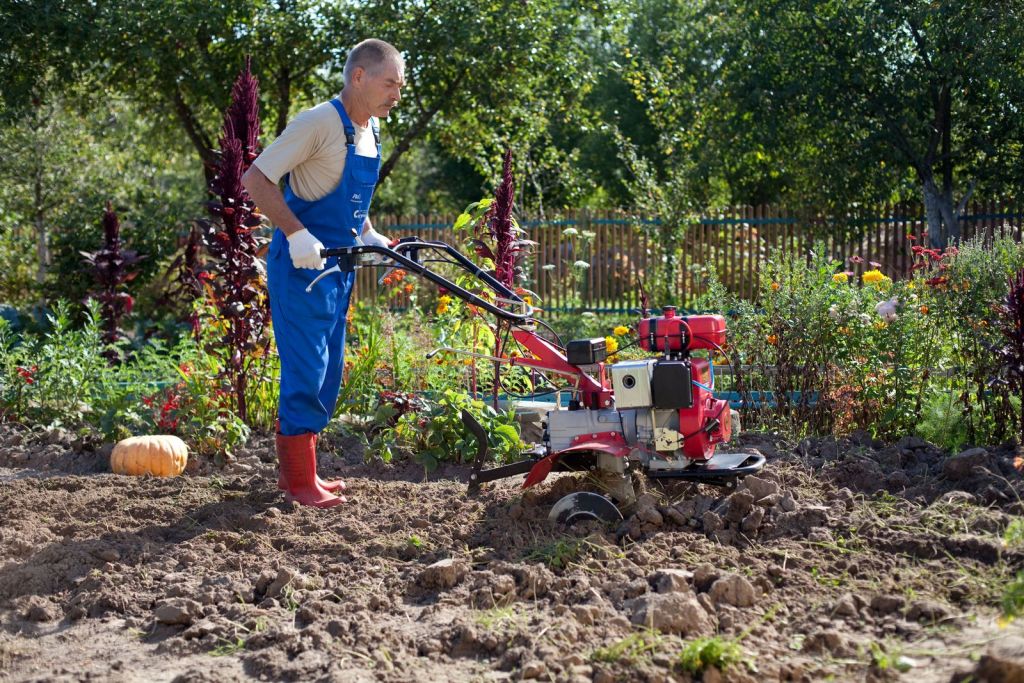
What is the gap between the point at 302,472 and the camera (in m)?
4.82

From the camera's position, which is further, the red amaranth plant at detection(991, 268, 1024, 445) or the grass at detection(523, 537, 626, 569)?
the red amaranth plant at detection(991, 268, 1024, 445)

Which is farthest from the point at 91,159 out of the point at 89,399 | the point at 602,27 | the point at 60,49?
the point at 89,399

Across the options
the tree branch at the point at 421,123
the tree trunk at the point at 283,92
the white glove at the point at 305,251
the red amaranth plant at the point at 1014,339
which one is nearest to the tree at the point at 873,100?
the tree branch at the point at 421,123

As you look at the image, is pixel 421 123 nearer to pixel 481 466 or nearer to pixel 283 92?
pixel 283 92

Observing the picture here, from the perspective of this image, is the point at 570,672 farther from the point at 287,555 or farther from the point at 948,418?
the point at 948,418

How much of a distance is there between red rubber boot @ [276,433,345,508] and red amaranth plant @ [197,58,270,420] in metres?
1.45

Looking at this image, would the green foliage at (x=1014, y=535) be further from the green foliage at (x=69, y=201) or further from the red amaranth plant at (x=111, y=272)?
the green foliage at (x=69, y=201)

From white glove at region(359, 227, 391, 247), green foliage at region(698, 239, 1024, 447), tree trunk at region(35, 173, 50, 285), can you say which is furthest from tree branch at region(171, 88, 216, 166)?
green foliage at region(698, 239, 1024, 447)

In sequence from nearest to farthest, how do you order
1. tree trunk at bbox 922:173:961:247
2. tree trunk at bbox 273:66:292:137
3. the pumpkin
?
1. the pumpkin
2. tree trunk at bbox 922:173:961:247
3. tree trunk at bbox 273:66:292:137

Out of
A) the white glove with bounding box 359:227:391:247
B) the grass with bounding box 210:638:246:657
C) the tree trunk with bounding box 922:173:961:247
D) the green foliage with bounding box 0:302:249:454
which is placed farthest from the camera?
the tree trunk with bounding box 922:173:961:247

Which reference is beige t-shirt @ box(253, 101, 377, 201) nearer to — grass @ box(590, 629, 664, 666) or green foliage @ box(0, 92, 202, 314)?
grass @ box(590, 629, 664, 666)

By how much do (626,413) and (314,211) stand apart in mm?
1675

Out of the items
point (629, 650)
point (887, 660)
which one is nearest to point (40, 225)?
point (629, 650)

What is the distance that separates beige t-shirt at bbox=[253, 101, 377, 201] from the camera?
4.54 metres
